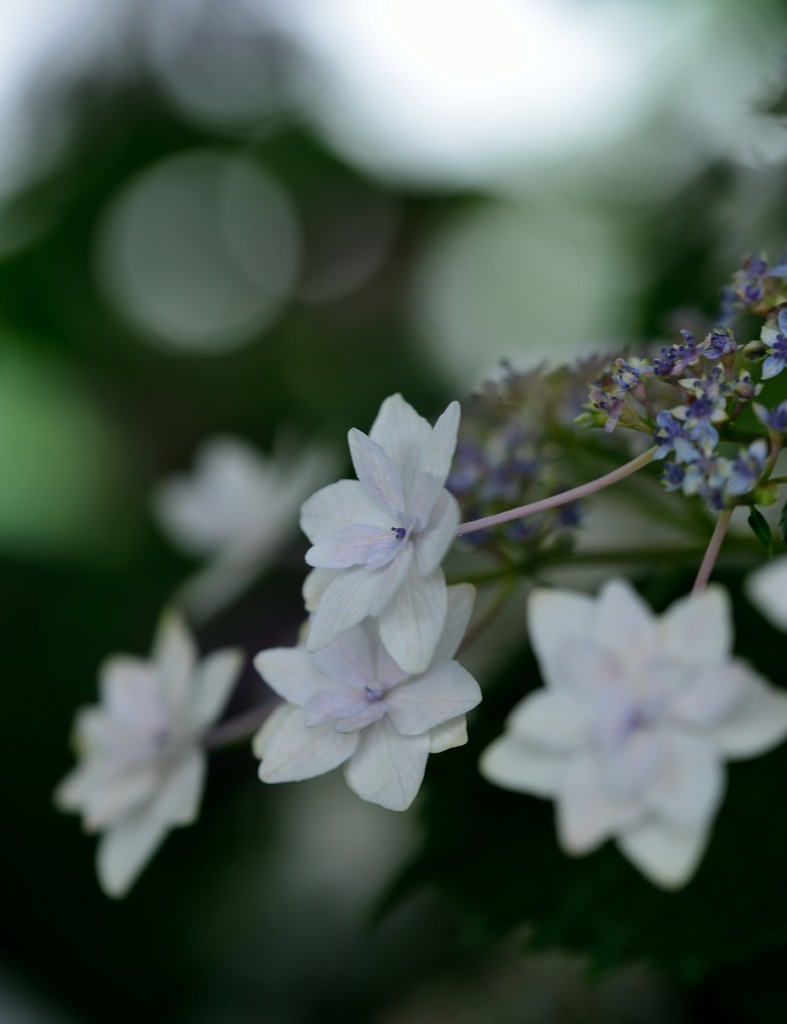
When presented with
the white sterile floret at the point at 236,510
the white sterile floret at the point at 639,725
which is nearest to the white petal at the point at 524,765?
the white sterile floret at the point at 639,725

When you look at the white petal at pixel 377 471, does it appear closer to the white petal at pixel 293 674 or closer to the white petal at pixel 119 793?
the white petal at pixel 293 674

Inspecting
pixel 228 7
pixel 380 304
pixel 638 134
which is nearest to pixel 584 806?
pixel 638 134

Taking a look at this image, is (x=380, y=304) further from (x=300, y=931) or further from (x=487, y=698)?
(x=487, y=698)

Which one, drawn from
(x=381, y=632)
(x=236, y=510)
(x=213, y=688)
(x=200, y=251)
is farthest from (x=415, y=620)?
(x=200, y=251)

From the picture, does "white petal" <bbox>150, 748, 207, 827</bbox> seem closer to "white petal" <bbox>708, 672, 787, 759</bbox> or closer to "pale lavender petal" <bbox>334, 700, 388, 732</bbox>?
"pale lavender petal" <bbox>334, 700, 388, 732</bbox>

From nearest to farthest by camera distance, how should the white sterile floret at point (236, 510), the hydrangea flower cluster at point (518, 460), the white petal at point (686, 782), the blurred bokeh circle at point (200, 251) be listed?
the white petal at point (686, 782) → the hydrangea flower cluster at point (518, 460) → the white sterile floret at point (236, 510) → the blurred bokeh circle at point (200, 251)

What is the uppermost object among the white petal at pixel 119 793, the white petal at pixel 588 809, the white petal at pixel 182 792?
the white petal at pixel 588 809

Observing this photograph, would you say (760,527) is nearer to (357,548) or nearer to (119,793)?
(357,548)

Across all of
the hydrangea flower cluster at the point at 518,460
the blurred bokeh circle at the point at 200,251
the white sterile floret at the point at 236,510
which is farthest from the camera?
the blurred bokeh circle at the point at 200,251
